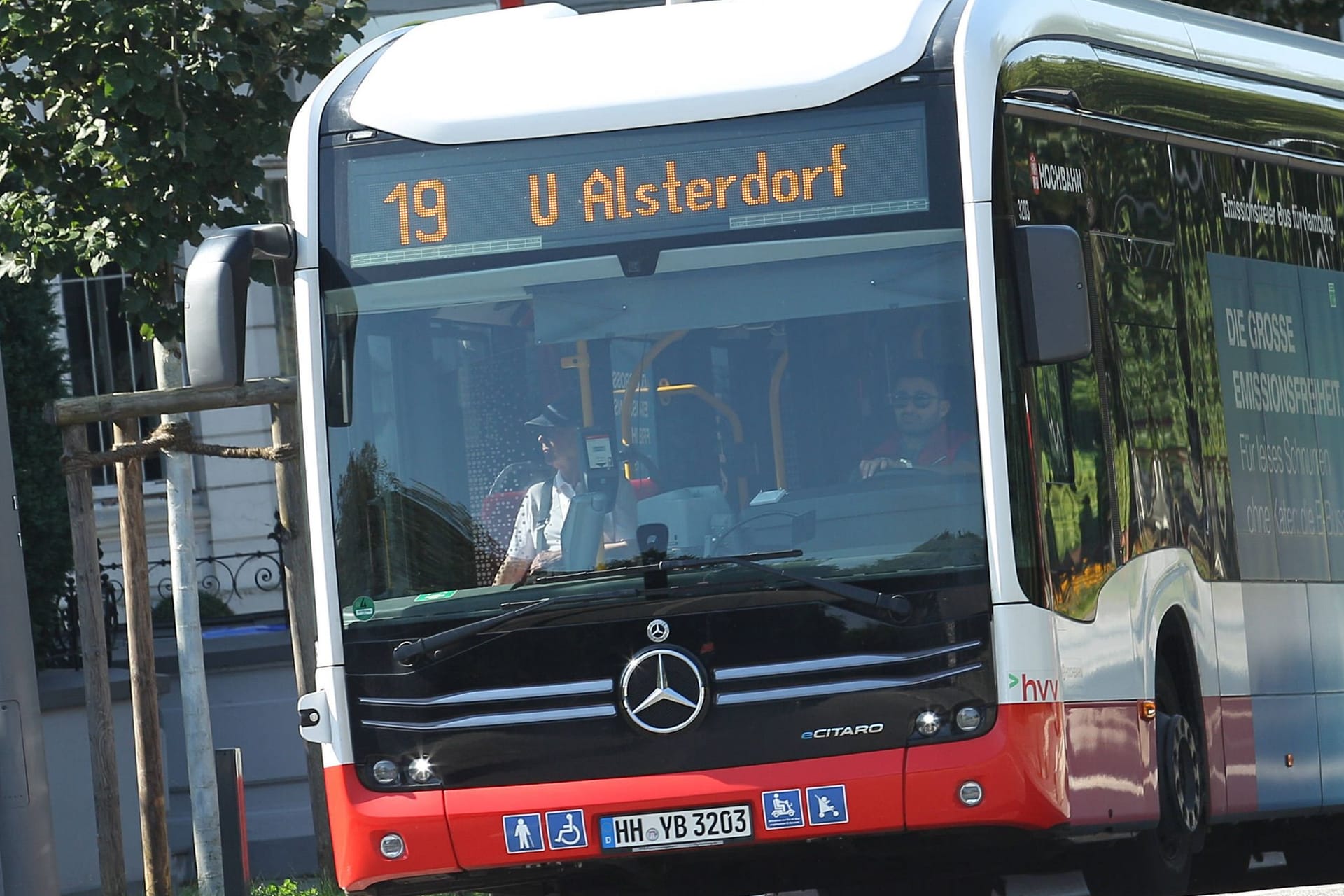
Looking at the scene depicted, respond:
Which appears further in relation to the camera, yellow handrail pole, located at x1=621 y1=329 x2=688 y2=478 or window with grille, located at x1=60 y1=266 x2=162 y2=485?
window with grille, located at x1=60 y1=266 x2=162 y2=485

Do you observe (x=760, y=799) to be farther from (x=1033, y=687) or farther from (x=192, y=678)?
(x=192, y=678)

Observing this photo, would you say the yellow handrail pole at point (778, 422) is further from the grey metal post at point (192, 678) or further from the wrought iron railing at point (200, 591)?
the wrought iron railing at point (200, 591)

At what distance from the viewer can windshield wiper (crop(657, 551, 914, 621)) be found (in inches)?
270

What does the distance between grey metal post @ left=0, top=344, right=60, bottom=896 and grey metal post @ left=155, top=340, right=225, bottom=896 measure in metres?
0.87

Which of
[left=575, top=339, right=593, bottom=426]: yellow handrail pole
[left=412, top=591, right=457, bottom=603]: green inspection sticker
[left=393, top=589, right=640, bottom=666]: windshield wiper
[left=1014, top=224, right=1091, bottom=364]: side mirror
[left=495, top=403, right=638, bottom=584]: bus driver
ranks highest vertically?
[left=1014, top=224, right=1091, bottom=364]: side mirror

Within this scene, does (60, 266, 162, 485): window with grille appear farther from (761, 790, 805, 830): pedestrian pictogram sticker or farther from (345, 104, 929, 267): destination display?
(761, 790, 805, 830): pedestrian pictogram sticker

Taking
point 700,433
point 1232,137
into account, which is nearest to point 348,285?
point 700,433

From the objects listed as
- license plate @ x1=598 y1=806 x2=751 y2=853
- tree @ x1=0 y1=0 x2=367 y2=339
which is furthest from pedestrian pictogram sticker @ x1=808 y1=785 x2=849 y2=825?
tree @ x1=0 y1=0 x2=367 y2=339

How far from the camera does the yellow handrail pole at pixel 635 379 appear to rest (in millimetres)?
7008

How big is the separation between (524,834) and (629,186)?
80.2 inches

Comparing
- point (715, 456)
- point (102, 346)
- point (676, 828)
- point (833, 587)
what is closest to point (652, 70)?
point (715, 456)

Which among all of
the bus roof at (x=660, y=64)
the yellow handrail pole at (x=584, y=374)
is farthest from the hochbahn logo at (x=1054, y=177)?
the yellow handrail pole at (x=584, y=374)

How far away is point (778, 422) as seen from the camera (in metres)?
6.97

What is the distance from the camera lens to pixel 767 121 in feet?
23.5
